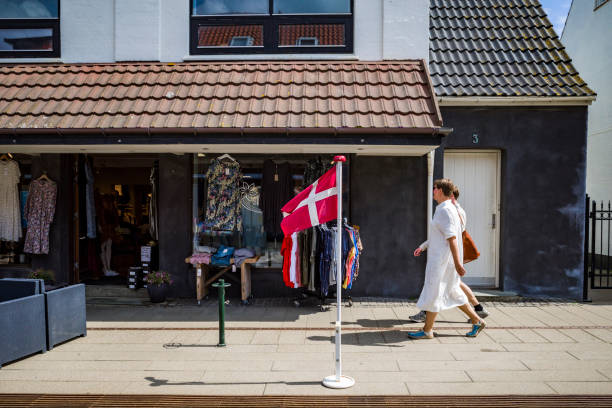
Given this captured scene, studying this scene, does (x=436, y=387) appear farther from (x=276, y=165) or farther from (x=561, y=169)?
(x=561, y=169)

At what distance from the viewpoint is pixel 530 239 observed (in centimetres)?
818

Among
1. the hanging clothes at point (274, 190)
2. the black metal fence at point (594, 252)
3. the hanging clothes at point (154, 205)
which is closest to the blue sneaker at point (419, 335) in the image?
the hanging clothes at point (274, 190)

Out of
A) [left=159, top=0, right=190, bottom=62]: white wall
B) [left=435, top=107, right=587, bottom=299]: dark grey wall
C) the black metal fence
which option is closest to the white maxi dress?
[left=435, top=107, right=587, bottom=299]: dark grey wall

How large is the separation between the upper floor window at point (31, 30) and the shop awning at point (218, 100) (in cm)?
49

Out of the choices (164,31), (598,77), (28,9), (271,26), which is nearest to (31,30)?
(28,9)

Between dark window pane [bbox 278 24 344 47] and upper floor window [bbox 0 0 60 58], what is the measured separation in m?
4.44

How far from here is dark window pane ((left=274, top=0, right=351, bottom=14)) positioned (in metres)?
8.43

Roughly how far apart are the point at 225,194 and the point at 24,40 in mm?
5119

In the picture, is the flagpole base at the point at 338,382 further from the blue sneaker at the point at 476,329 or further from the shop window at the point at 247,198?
the shop window at the point at 247,198

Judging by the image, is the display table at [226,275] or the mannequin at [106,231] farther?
the mannequin at [106,231]

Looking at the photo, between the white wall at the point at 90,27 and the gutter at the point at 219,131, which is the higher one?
the white wall at the point at 90,27

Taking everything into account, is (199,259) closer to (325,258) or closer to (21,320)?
(325,258)

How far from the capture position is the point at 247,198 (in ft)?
26.6

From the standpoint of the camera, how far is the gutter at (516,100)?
7914 mm
